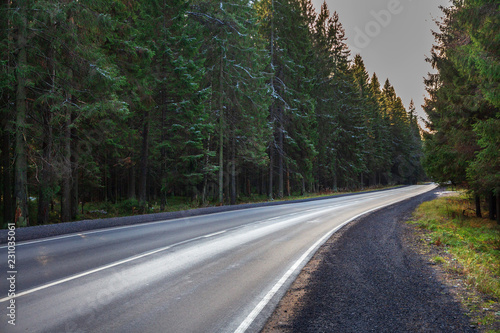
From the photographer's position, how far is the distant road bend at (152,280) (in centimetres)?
396

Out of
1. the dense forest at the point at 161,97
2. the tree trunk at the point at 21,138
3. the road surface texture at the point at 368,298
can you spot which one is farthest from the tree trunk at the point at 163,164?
the road surface texture at the point at 368,298

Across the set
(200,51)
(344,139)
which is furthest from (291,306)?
(344,139)

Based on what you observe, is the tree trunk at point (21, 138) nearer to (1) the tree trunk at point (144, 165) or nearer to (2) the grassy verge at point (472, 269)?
(1) the tree trunk at point (144, 165)

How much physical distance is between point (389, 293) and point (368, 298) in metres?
0.53

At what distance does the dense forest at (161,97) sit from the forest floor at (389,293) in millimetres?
6728

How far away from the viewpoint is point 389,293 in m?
5.20

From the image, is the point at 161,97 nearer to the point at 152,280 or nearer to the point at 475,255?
the point at 152,280

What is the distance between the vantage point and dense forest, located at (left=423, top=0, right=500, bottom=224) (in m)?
9.30

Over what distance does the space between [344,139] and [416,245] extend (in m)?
39.5

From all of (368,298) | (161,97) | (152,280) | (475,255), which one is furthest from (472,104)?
(161,97)

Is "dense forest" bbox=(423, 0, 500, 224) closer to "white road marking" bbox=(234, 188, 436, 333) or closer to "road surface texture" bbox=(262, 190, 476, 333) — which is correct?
"road surface texture" bbox=(262, 190, 476, 333)

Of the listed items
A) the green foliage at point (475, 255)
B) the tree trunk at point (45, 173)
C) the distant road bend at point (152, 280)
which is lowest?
the green foliage at point (475, 255)

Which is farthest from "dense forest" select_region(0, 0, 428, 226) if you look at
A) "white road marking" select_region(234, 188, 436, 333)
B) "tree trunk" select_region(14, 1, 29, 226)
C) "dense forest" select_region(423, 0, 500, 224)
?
"white road marking" select_region(234, 188, 436, 333)

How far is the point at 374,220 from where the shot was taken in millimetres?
14859
